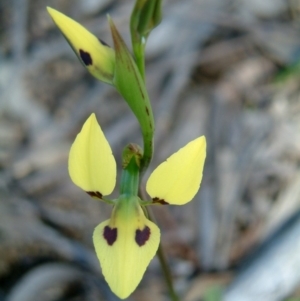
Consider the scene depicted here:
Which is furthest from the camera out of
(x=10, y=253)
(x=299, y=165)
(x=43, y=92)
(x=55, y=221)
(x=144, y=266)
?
(x=43, y=92)

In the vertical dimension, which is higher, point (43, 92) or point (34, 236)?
point (43, 92)

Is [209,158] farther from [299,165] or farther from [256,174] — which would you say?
[299,165]

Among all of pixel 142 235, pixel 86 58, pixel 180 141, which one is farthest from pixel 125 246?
pixel 180 141

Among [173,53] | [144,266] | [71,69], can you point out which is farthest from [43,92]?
[144,266]

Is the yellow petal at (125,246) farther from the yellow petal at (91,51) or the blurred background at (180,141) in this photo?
the blurred background at (180,141)

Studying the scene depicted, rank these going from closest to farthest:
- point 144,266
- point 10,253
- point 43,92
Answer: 1. point 144,266
2. point 10,253
3. point 43,92

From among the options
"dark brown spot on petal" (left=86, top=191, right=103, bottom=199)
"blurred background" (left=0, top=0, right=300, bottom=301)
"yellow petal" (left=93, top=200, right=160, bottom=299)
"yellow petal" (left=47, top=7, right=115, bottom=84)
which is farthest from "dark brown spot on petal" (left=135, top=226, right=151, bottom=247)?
"blurred background" (left=0, top=0, right=300, bottom=301)

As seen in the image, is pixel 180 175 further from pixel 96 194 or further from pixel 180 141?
pixel 180 141

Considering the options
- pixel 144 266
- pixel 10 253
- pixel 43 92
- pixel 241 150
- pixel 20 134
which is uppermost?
pixel 43 92

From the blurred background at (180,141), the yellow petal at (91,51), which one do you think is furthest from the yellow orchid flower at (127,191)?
the blurred background at (180,141)
